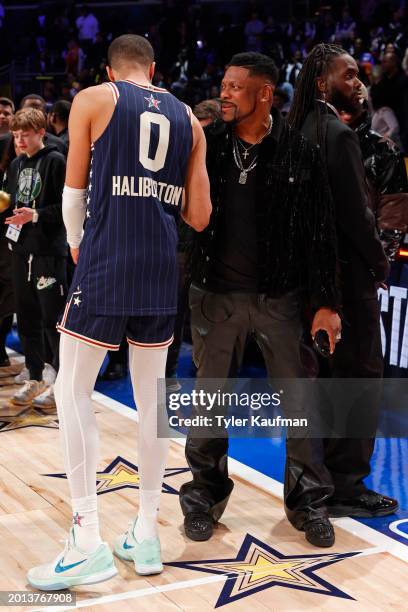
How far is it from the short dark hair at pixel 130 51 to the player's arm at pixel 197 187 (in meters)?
0.26

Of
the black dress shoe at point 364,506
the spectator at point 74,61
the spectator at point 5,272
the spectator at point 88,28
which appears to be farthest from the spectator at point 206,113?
the spectator at point 88,28

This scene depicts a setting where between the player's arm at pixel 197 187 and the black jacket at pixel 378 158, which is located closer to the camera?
the player's arm at pixel 197 187

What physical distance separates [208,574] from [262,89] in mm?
1742

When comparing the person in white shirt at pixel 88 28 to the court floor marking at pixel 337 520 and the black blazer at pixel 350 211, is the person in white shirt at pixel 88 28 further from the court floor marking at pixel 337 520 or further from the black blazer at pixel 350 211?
the black blazer at pixel 350 211

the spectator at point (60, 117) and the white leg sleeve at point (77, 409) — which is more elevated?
the spectator at point (60, 117)

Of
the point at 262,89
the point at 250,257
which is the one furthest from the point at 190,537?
the point at 262,89

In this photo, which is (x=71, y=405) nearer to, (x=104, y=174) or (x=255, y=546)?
(x=104, y=174)

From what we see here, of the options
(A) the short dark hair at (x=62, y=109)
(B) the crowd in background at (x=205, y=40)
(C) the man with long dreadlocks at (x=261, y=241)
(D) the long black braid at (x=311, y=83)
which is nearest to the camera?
(C) the man with long dreadlocks at (x=261, y=241)

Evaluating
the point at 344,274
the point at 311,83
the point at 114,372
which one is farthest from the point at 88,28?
the point at 344,274

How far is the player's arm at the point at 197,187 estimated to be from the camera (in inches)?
116

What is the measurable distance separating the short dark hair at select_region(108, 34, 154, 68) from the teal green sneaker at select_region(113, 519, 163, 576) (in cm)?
160

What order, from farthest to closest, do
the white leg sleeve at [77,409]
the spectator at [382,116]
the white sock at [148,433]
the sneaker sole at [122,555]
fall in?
the spectator at [382,116]
the sneaker sole at [122,555]
the white sock at [148,433]
the white leg sleeve at [77,409]

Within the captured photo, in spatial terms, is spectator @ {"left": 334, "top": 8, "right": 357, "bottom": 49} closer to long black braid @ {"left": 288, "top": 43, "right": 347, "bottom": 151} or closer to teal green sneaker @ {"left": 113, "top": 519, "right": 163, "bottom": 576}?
long black braid @ {"left": 288, "top": 43, "right": 347, "bottom": 151}

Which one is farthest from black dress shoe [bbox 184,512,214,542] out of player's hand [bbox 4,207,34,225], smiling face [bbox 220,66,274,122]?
player's hand [bbox 4,207,34,225]
